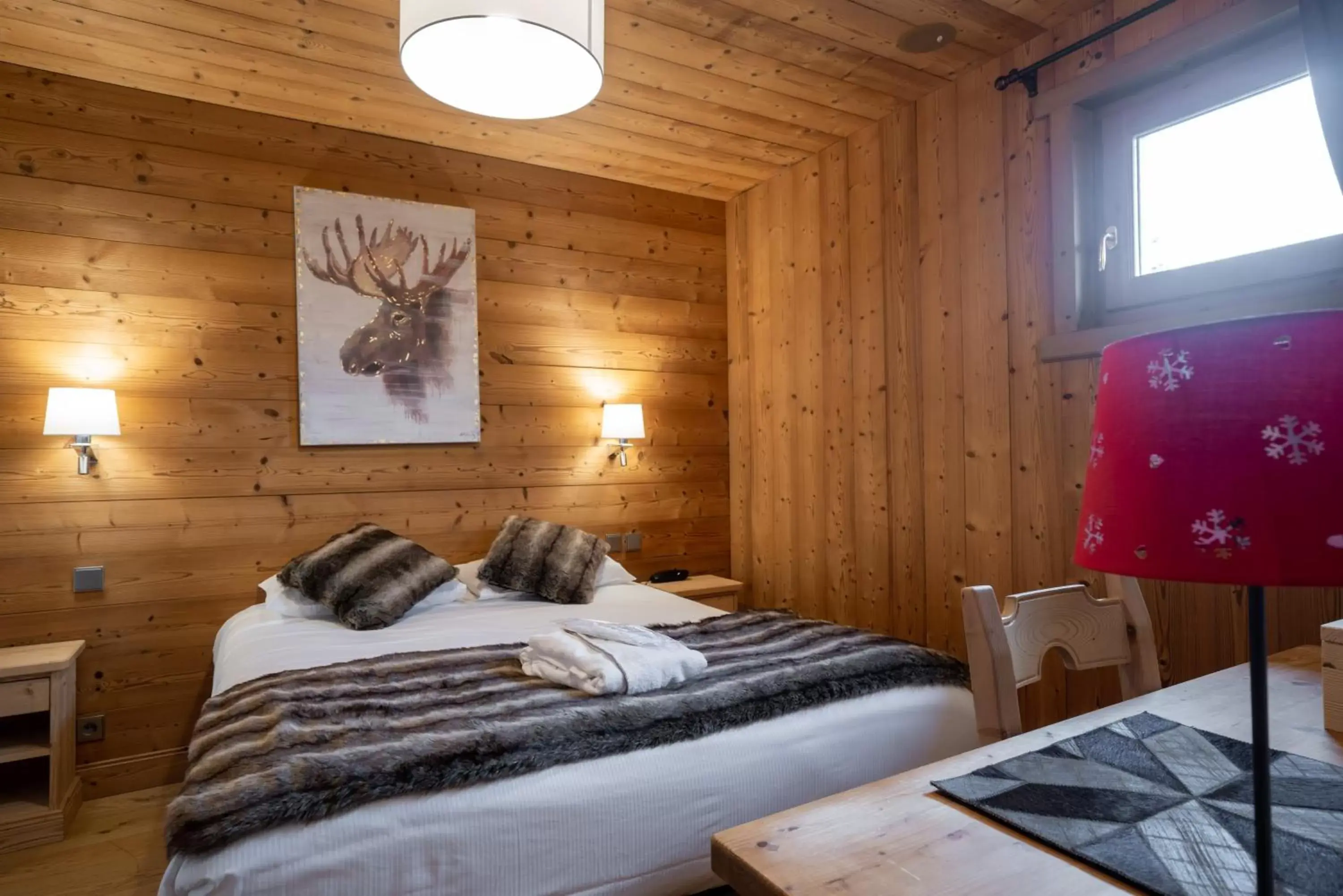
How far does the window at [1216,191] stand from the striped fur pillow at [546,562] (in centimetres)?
207

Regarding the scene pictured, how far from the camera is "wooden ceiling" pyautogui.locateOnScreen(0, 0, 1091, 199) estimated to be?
7.91ft

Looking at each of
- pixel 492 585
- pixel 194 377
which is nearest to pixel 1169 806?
pixel 492 585

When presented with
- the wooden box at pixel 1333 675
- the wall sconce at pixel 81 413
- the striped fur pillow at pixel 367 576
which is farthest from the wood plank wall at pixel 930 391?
the wall sconce at pixel 81 413

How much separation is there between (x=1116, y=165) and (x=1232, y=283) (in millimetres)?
570

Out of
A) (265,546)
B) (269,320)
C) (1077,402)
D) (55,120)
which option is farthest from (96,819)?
(1077,402)

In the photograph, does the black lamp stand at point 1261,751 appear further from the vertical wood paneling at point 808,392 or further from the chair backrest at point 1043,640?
the vertical wood paneling at point 808,392

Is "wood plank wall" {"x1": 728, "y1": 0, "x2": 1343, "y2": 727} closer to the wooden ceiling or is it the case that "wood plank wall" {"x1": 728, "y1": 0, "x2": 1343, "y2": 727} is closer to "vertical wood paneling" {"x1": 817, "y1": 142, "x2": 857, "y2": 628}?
"vertical wood paneling" {"x1": 817, "y1": 142, "x2": 857, "y2": 628}

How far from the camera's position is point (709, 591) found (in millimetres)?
3615

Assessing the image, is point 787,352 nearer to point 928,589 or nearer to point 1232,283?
point 928,589

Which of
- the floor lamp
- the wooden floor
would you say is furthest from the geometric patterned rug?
the wooden floor

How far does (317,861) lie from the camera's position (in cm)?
127

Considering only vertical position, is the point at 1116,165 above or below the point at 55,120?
below

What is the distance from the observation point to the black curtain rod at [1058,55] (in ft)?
7.29

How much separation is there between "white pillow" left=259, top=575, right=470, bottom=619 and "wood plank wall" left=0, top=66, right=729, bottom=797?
213 mm
